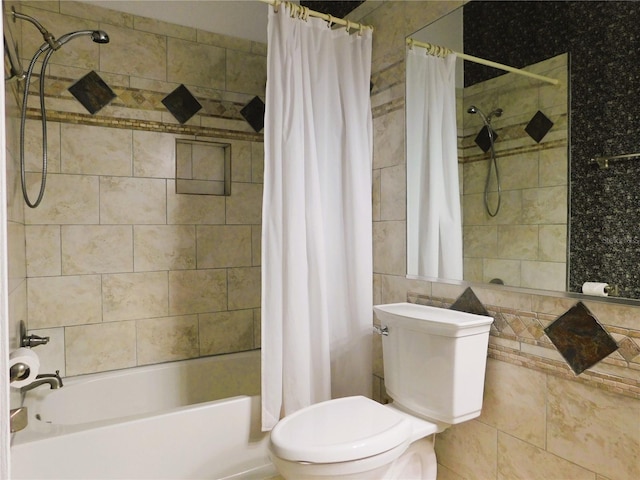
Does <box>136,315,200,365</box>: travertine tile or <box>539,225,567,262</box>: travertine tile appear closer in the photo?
<box>539,225,567,262</box>: travertine tile

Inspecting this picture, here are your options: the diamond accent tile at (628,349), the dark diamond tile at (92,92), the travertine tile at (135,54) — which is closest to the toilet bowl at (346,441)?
the diamond accent tile at (628,349)

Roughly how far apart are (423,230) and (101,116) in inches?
68.3

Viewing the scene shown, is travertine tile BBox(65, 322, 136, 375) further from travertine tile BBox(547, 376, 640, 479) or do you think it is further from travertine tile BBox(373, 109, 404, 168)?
travertine tile BBox(547, 376, 640, 479)

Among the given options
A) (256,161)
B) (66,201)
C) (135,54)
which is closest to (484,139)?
(256,161)

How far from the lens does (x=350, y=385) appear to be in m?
2.01

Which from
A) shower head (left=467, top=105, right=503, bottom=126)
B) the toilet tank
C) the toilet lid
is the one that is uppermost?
shower head (left=467, top=105, right=503, bottom=126)

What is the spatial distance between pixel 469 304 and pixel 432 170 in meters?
0.59

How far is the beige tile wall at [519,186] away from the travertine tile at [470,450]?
1.89ft

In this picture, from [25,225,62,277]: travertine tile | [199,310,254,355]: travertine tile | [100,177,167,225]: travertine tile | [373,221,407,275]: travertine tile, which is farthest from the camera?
[199,310,254,355]: travertine tile

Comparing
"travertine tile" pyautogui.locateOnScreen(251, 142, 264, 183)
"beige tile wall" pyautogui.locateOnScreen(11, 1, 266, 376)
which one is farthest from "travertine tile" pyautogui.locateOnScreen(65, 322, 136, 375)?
"travertine tile" pyautogui.locateOnScreen(251, 142, 264, 183)

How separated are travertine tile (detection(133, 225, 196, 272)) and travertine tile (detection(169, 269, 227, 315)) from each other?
0.06m

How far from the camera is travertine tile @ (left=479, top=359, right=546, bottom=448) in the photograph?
1.45 meters

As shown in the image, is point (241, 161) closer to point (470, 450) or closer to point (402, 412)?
point (402, 412)

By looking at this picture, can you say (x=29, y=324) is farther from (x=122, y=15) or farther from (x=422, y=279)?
(x=422, y=279)
